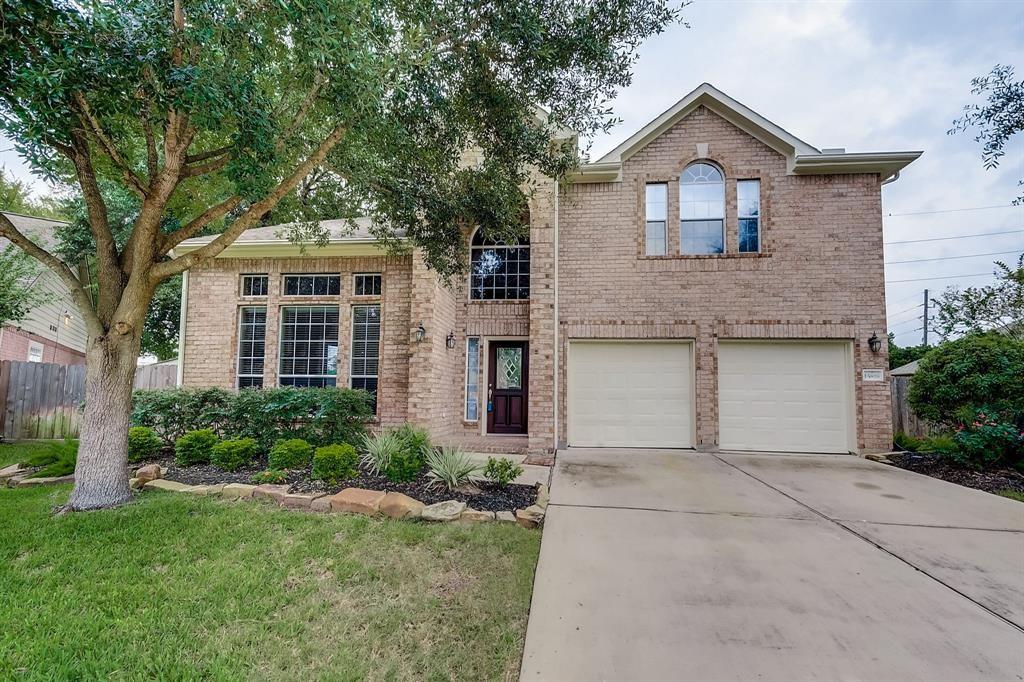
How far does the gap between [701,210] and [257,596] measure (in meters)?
9.16

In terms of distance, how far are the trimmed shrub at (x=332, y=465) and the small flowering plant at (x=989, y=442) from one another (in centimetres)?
909

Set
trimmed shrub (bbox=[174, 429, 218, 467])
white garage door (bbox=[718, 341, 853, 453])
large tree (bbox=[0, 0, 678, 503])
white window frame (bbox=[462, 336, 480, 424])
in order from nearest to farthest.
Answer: large tree (bbox=[0, 0, 678, 503]) < trimmed shrub (bbox=[174, 429, 218, 467]) < white garage door (bbox=[718, 341, 853, 453]) < white window frame (bbox=[462, 336, 480, 424])

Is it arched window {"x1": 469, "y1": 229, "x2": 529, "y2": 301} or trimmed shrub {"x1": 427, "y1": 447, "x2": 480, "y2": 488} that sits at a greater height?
arched window {"x1": 469, "y1": 229, "x2": 529, "y2": 301}

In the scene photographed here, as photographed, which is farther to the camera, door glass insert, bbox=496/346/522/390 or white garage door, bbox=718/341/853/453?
door glass insert, bbox=496/346/522/390

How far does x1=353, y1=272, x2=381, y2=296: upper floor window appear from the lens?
30.4ft

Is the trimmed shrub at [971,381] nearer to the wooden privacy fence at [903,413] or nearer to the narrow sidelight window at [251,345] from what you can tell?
the wooden privacy fence at [903,413]

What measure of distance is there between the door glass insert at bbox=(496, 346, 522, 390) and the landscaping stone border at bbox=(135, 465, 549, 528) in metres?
3.97

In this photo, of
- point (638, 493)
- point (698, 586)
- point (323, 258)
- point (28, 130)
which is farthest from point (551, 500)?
point (323, 258)

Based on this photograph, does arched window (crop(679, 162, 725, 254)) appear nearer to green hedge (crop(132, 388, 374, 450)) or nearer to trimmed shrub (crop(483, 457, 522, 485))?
trimmed shrub (crop(483, 457, 522, 485))

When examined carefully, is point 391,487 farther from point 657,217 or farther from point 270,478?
point 657,217

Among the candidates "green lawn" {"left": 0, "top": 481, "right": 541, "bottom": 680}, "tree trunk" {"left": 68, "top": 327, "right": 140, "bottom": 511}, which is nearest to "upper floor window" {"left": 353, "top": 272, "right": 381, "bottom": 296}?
"tree trunk" {"left": 68, "top": 327, "right": 140, "bottom": 511}

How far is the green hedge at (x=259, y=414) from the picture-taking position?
261 inches

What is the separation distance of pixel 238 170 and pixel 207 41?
1128mm

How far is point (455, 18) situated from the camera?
15.9 ft
